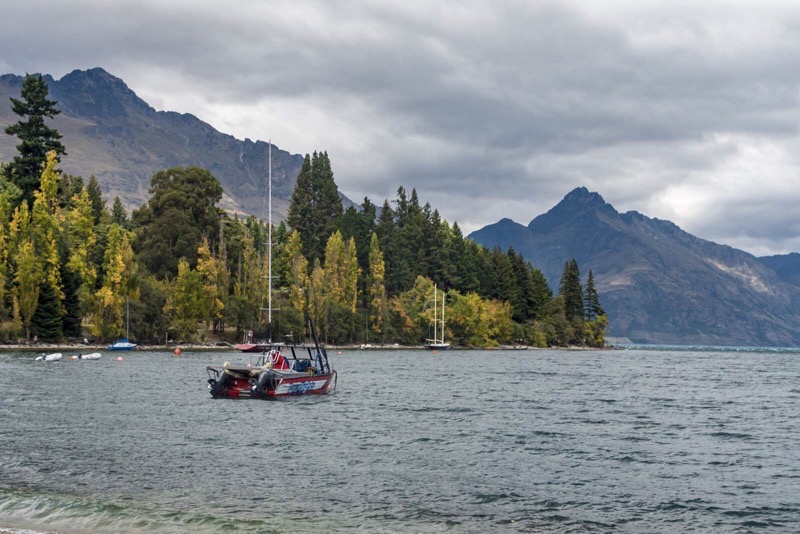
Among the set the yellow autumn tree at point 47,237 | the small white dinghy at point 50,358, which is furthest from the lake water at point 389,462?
the yellow autumn tree at point 47,237

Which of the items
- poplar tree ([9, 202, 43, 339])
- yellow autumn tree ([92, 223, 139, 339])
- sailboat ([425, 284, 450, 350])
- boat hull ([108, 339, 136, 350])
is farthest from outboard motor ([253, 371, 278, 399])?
sailboat ([425, 284, 450, 350])

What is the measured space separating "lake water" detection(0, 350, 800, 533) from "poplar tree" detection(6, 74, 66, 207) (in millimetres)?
78098

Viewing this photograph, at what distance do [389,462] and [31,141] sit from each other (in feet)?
408

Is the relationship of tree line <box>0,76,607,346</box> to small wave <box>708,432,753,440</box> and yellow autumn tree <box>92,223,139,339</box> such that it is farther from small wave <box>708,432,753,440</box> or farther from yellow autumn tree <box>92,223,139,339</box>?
small wave <box>708,432,753,440</box>

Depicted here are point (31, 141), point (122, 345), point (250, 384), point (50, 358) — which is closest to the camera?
point (250, 384)

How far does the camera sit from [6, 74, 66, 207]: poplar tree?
13500 cm

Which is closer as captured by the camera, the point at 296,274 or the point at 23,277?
the point at 23,277

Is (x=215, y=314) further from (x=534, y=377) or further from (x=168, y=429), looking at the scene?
(x=168, y=429)

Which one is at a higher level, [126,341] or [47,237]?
[47,237]

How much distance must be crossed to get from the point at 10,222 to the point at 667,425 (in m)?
111

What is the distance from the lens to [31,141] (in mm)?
136250

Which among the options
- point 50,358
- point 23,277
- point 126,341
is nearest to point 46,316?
point 23,277

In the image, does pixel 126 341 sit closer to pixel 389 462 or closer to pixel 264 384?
pixel 264 384

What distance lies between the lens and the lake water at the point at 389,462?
25453 millimetres
